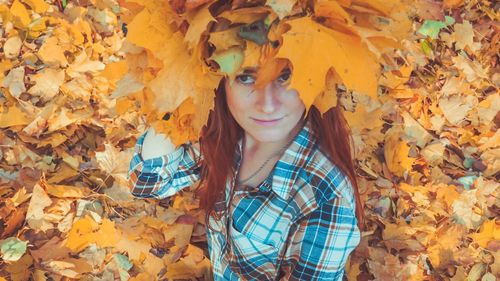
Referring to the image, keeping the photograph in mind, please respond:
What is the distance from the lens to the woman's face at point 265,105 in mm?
955

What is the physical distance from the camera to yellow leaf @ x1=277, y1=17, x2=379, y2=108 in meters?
0.77

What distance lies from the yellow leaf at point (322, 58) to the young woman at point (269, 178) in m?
0.13

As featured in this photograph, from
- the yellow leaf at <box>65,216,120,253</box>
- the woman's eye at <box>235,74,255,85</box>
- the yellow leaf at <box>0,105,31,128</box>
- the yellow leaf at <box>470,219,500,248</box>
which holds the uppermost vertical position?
the woman's eye at <box>235,74,255,85</box>

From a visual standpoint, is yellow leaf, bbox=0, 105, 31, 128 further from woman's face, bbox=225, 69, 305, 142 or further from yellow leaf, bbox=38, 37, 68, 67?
woman's face, bbox=225, 69, 305, 142

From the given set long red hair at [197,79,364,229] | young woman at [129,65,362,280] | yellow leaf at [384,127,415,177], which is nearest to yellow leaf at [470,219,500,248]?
yellow leaf at [384,127,415,177]

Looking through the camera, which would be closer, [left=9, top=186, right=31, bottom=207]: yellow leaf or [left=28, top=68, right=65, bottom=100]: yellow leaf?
[left=9, top=186, right=31, bottom=207]: yellow leaf

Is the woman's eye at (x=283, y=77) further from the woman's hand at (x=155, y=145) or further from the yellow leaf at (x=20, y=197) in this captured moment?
the yellow leaf at (x=20, y=197)

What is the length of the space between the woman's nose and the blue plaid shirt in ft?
0.48

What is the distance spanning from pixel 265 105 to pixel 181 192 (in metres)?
0.91

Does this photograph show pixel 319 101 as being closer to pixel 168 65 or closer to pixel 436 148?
pixel 168 65

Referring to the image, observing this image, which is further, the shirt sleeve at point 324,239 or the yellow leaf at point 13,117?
the yellow leaf at point 13,117

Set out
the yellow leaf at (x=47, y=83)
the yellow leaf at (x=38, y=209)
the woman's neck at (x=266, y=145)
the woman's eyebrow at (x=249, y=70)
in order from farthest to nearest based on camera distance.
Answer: the yellow leaf at (x=47, y=83) < the yellow leaf at (x=38, y=209) < the woman's neck at (x=266, y=145) < the woman's eyebrow at (x=249, y=70)

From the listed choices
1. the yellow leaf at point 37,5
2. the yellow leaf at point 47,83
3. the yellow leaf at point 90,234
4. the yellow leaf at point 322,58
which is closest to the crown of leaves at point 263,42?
the yellow leaf at point 322,58

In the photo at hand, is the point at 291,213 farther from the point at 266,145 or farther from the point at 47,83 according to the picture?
the point at 47,83
